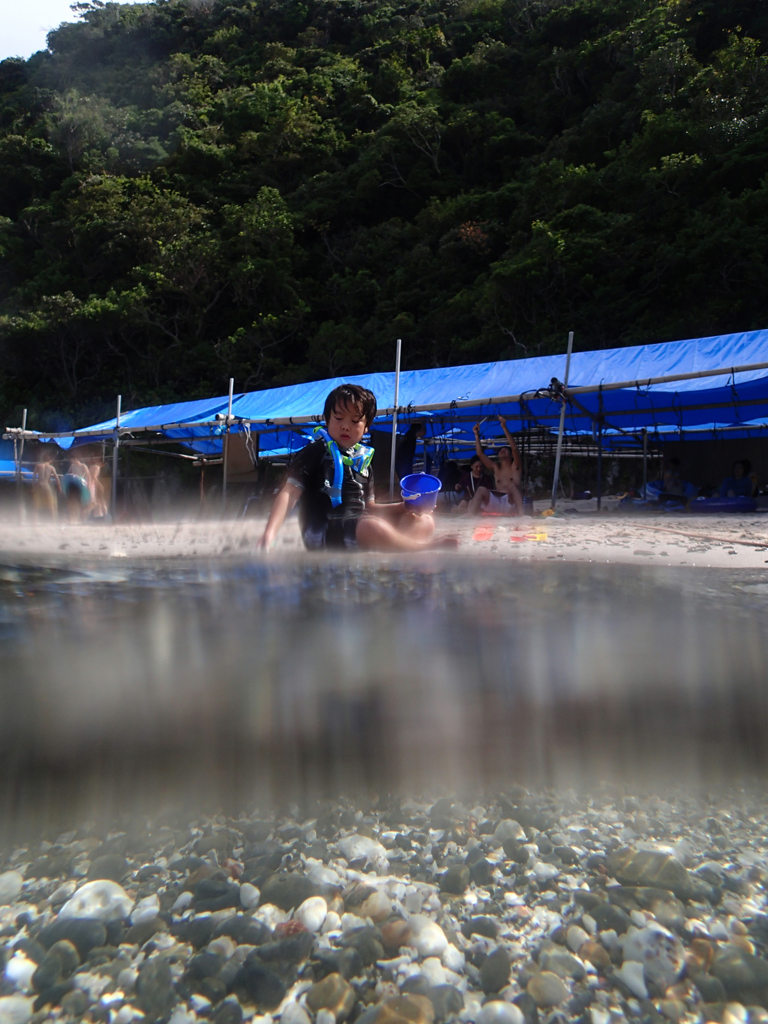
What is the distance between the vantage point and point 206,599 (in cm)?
215

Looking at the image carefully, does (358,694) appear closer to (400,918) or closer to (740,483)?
(400,918)

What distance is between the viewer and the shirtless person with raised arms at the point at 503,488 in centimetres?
756

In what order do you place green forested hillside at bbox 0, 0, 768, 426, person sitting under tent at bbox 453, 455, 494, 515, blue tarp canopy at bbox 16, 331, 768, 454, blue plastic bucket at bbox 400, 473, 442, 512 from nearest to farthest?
blue plastic bucket at bbox 400, 473, 442, 512 → blue tarp canopy at bbox 16, 331, 768, 454 → person sitting under tent at bbox 453, 455, 494, 515 → green forested hillside at bbox 0, 0, 768, 426

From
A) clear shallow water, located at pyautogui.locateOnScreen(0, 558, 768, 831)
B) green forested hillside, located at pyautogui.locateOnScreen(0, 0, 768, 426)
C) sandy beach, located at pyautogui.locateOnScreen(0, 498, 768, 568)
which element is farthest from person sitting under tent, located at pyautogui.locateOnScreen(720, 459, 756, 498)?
green forested hillside, located at pyautogui.locateOnScreen(0, 0, 768, 426)

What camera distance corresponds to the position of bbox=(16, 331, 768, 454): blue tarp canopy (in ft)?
24.2

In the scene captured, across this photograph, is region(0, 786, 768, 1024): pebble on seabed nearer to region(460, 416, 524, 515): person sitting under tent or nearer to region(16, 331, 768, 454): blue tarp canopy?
region(460, 416, 524, 515): person sitting under tent

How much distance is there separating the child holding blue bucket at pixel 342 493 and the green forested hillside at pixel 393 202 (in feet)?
48.5

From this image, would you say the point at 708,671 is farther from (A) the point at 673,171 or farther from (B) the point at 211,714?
(A) the point at 673,171

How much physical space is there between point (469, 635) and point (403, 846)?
35.1 inches

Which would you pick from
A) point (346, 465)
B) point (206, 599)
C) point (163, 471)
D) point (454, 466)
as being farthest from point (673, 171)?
point (206, 599)

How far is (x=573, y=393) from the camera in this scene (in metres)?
7.61

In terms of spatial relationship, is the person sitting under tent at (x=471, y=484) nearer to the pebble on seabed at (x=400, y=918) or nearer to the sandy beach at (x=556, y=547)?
the sandy beach at (x=556, y=547)

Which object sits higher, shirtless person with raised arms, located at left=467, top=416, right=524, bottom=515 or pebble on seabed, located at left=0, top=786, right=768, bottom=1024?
shirtless person with raised arms, located at left=467, top=416, right=524, bottom=515

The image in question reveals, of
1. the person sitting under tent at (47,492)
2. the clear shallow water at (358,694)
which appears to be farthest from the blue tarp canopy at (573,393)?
the clear shallow water at (358,694)
